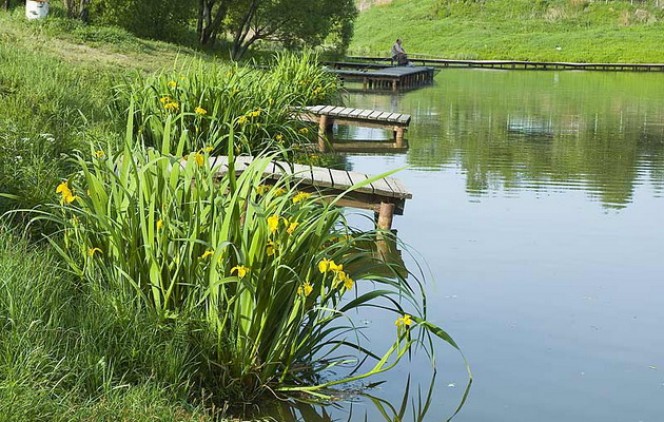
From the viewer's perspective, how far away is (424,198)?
9.62 metres

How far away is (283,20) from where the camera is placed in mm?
27969

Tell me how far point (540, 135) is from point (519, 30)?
4157cm

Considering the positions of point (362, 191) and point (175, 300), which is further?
point (362, 191)

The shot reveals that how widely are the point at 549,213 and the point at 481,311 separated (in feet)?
10.8

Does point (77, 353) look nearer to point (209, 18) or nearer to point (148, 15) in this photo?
point (148, 15)

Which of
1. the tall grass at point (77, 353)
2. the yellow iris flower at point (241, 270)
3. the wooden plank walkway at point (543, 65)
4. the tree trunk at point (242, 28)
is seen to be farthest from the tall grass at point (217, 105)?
the wooden plank walkway at point (543, 65)

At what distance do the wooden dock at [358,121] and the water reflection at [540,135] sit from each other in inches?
A: 11.3

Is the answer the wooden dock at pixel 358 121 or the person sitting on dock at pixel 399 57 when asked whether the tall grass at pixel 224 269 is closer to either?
the wooden dock at pixel 358 121

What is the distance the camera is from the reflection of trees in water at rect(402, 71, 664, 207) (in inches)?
446

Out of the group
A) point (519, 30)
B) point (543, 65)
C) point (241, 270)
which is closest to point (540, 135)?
point (241, 270)

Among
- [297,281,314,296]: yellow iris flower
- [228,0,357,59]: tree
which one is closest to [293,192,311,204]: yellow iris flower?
[297,281,314,296]: yellow iris flower

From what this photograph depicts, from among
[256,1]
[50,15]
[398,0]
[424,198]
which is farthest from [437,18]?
[424,198]

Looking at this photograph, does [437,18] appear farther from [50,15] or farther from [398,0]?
[50,15]

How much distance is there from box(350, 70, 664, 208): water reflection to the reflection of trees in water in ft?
0.04
